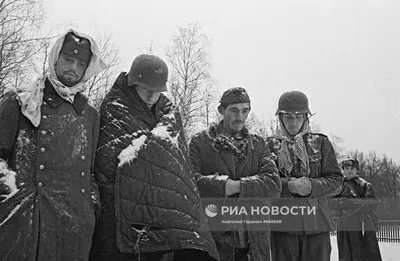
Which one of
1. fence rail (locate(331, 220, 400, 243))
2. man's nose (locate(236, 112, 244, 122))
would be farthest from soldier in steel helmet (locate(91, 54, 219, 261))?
fence rail (locate(331, 220, 400, 243))

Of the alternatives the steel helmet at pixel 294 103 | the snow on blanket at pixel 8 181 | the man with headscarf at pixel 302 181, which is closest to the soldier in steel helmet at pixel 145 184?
the snow on blanket at pixel 8 181

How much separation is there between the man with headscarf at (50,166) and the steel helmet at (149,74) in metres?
0.38

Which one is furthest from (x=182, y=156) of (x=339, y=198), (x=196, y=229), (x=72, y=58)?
(x=339, y=198)

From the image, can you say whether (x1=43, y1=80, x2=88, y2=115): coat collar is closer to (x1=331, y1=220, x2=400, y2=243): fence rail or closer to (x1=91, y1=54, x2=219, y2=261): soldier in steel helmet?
(x1=91, y1=54, x2=219, y2=261): soldier in steel helmet

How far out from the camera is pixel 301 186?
13.8ft

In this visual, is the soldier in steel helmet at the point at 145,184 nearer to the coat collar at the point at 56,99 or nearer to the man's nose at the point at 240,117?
the coat collar at the point at 56,99

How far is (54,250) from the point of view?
264 cm

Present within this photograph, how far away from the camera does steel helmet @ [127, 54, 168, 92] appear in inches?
127

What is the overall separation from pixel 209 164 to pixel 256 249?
0.80 meters

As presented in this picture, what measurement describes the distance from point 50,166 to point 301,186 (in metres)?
2.32

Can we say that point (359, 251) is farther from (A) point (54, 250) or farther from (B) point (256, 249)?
(A) point (54, 250)

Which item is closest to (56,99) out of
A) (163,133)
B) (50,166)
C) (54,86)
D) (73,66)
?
(54,86)

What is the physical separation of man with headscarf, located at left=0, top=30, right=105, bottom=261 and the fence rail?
17.4 metres

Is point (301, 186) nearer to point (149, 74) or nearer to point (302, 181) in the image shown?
point (302, 181)
